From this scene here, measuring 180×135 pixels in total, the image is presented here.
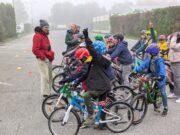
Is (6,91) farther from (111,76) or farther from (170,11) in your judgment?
(170,11)

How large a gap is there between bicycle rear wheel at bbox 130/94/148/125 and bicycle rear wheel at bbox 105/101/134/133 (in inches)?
9.2

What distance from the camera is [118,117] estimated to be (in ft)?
16.1

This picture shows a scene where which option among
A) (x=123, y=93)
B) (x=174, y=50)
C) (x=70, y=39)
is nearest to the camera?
(x=123, y=93)

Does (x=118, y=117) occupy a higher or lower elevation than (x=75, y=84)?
lower

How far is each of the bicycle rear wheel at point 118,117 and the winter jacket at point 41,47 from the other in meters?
2.33

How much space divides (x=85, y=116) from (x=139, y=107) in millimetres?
1121

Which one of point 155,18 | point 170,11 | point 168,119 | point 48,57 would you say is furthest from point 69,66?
point 155,18

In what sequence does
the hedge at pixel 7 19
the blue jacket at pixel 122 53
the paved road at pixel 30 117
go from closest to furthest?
the paved road at pixel 30 117 < the blue jacket at pixel 122 53 < the hedge at pixel 7 19

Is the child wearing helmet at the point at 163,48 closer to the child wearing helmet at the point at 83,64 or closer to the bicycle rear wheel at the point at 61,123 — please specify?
the child wearing helmet at the point at 83,64

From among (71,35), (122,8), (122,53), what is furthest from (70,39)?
(122,8)

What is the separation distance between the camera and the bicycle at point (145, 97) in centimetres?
521

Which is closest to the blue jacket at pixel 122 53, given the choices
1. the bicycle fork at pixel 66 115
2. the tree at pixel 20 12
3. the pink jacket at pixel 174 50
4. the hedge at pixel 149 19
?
the pink jacket at pixel 174 50

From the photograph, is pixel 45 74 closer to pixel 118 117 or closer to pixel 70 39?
pixel 70 39

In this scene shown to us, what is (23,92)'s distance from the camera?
25.5ft
